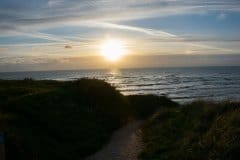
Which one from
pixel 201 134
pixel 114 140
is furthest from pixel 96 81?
pixel 201 134

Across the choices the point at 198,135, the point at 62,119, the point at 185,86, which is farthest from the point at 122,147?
the point at 185,86

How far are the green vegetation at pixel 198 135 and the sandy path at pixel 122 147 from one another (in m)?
0.49

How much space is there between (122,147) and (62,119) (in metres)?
3.84

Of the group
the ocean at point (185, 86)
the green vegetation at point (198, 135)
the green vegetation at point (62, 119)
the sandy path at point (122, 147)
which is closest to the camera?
the green vegetation at point (198, 135)

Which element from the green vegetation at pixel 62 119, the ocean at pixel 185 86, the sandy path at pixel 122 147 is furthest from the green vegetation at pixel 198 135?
the ocean at pixel 185 86

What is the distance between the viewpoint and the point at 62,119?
2020 centimetres

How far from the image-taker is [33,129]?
665 inches

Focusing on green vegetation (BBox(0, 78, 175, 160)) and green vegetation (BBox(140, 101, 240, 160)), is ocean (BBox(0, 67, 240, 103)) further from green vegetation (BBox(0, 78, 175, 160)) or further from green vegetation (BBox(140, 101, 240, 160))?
green vegetation (BBox(0, 78, 175, 160))

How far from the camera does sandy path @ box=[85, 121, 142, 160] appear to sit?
53.9ft

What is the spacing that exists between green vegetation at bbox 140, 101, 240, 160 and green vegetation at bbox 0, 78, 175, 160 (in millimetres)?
3096

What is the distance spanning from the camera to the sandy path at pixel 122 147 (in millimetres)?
16438

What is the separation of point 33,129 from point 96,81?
1632 centimetres

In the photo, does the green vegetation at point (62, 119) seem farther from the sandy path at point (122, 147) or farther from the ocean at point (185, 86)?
the ocean at point (185, 86)

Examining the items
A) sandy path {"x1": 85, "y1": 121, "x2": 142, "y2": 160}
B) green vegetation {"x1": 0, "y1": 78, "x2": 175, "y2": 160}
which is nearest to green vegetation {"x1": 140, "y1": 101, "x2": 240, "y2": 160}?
sandy path {"x1": 85, "y1": 121, "x2": 142, "y2": 160}
